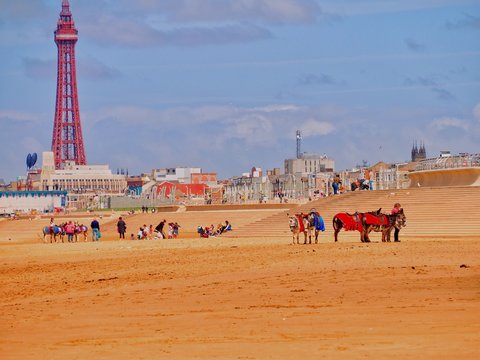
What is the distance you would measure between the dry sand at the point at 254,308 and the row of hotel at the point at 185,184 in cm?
2975

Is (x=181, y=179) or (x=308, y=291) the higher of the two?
(x=181, y=179)

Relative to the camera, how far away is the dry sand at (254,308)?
1161 centimetres

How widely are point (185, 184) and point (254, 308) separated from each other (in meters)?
138

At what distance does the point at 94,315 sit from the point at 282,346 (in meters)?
3.74

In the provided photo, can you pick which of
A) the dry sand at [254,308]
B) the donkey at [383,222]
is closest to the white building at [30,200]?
the donkey at [383,222]

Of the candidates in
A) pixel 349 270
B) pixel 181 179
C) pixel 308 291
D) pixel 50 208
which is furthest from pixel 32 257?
pixel 181 179

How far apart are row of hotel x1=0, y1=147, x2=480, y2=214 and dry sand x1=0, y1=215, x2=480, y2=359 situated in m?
29.7

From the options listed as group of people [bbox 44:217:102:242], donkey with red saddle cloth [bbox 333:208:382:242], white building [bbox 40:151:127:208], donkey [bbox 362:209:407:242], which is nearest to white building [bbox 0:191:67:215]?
white building [bbox 40:151:127:208]

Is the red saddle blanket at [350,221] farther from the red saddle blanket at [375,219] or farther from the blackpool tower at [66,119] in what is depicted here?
the blackpool tower at [66,119]

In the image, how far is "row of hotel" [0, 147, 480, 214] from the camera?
301 ft

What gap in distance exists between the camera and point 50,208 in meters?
140

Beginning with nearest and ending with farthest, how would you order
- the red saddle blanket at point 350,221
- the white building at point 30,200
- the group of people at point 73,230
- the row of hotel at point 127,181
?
the red saddle blanket at point 350,221 → the group of people at point 73,230 → the row of hotel at point 127,181 → the white building at point 30,200

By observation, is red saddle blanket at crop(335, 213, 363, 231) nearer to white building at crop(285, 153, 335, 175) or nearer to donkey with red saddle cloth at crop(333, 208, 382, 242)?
donkey with red saddle cloth at crop(333, 208, 382, 242)

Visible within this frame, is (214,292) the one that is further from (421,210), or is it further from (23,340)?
(421,210)
